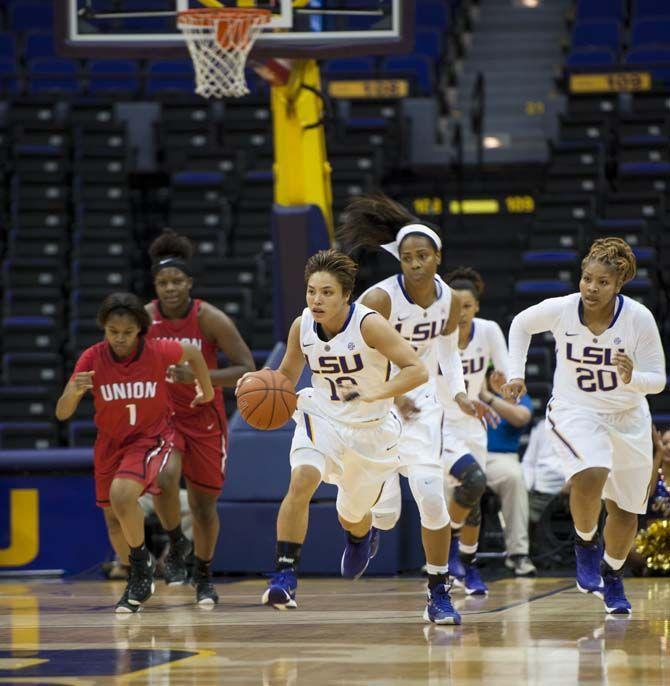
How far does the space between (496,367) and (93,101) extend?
9367mm

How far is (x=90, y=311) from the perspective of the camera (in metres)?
13.9

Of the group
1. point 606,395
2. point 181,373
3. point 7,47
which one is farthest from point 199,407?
point 7,47

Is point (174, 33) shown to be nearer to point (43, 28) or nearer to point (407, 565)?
point (407, 565)

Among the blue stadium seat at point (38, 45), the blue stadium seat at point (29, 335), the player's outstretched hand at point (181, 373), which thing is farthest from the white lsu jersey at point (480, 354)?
the blue stadium seat at point (38, 45)

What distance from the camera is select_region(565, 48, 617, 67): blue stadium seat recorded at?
56.6 ft

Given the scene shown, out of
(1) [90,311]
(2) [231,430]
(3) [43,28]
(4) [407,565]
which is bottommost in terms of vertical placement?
(4) [407,565]

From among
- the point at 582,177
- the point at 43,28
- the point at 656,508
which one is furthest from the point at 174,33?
the point at 43,28

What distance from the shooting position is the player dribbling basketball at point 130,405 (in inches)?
282

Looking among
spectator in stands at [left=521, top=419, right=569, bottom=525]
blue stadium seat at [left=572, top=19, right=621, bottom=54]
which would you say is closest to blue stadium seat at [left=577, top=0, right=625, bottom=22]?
blue stadium seat at [left=572, top=19, right=621, bottom=54]

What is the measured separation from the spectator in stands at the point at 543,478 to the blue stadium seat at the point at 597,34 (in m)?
9.39

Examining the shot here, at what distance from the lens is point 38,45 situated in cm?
1869

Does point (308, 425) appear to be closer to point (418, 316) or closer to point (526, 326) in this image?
point (418, 316)

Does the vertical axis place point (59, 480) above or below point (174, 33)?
below

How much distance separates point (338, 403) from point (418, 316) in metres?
0.91
